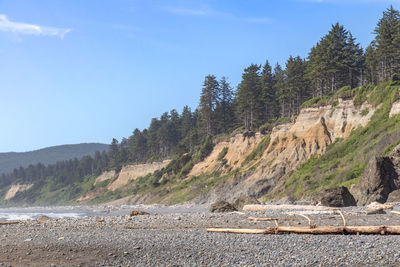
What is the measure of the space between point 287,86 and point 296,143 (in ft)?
79.2

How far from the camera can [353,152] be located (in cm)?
4112

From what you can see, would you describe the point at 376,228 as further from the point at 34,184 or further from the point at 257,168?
the point at 34,184

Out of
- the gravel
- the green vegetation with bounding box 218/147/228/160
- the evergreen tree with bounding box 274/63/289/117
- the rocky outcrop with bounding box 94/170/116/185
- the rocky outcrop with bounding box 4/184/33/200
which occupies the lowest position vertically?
the rocky outcrop with bounding box 4/184/33/200

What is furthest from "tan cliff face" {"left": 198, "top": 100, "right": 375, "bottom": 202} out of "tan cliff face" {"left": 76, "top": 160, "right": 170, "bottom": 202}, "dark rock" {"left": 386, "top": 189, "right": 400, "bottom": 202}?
"tan cliff face" {"left": 76, "top": 160, "right": 170, "bottom": 202}

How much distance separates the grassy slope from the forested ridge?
3.58 metres

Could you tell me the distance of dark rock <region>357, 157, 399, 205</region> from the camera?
2623cm

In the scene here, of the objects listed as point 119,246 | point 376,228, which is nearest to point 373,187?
point 376,228

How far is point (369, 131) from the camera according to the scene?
42.8m

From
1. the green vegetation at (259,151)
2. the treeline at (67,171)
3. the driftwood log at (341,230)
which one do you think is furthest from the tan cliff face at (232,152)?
the treeline at (67,171)

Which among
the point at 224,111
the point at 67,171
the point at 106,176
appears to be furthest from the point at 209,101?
the point at 67,171

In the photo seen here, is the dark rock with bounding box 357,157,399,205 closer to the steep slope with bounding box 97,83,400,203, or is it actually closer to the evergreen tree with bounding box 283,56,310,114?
the steep slope with bounding box 97,83,400,203

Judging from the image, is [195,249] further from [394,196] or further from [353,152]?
→ [353,152]

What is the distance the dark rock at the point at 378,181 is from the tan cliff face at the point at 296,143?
757 inches

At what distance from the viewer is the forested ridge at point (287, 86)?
207 ft
